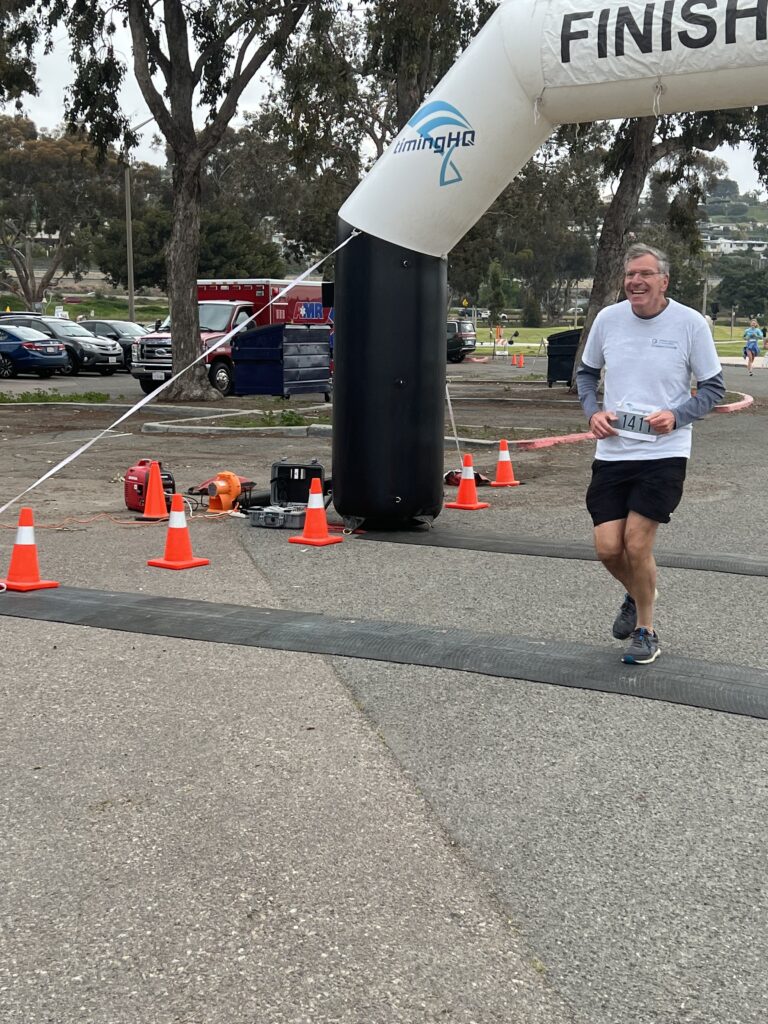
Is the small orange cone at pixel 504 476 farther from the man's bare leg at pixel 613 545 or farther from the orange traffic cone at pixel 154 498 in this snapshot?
the man's bare leg at pixel 613 545

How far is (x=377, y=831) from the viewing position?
4086 mm

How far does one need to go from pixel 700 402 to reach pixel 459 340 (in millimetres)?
45758

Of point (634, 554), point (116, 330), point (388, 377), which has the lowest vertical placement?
point (634, 554)

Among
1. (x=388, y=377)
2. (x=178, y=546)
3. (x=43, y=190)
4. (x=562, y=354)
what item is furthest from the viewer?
(x=43, y=190)

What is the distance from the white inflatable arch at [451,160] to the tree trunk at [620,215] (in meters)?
17.8

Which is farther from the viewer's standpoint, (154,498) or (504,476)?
(504,476)

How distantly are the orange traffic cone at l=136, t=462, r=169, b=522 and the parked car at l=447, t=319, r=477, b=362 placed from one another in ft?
132

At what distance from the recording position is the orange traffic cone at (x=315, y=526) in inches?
371

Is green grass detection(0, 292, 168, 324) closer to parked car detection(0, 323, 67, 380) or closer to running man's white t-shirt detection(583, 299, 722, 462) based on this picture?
parked car detection(0, 323, 67, 380)

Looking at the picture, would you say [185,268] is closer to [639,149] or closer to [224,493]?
[639,149]

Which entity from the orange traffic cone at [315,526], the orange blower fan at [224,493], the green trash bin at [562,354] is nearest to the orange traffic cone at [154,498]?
the orange blower fan at [224,493]

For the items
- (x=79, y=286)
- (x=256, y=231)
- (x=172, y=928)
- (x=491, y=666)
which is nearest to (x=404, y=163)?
(x=491, y=666)

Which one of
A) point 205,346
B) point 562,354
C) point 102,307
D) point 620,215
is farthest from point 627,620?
point 102,307

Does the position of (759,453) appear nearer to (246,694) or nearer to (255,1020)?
(246,694)
